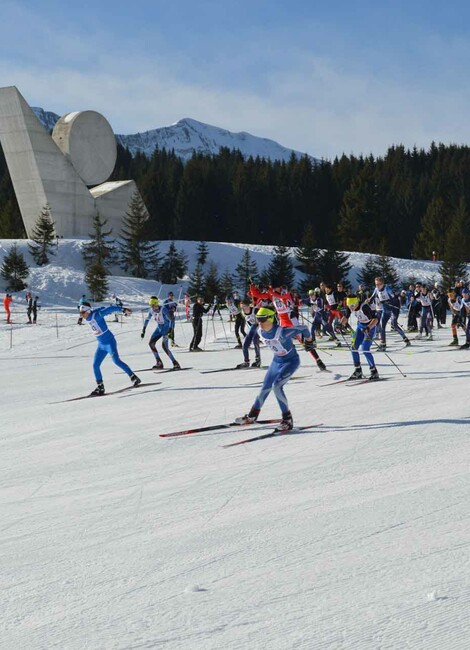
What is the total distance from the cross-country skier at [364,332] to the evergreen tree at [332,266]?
43.8 meters

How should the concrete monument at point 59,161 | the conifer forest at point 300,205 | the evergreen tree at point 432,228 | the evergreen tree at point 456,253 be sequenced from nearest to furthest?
the concrete monument at point 59,161 → the evergreen tree at point 456,253 → the conifer forest at point 300,205 → the evergreen tree at point 432,228

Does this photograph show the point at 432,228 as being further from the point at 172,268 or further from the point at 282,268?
the point at 172,268

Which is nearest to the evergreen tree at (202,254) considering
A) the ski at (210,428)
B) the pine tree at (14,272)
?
the pine tree at (14,272)

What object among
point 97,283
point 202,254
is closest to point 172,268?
point 202,254

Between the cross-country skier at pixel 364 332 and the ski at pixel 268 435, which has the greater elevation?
the cross-country skier at pixel 364 332

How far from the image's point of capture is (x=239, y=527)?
5031mm

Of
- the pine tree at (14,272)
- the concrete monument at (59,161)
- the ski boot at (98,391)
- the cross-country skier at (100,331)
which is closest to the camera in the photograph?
the cross-country skier at (100,331)

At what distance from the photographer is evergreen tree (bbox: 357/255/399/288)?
52875mm

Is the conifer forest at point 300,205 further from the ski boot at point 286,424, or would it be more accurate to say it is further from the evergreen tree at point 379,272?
the ski boot at point 286,424

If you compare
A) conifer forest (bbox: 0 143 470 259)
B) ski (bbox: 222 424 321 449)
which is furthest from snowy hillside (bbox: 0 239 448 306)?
ski (bbox: 222 424 321 449)

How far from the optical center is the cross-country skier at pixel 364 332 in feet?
39.5

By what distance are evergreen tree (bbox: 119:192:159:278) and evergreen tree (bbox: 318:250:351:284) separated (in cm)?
1397

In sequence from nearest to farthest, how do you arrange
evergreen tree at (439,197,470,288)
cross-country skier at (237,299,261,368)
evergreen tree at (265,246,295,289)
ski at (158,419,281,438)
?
ski at (158,419,281,438) < cross-country skier at (237,299,261,368) < evergreen tree at (439,197,470,288) < evergreen tree at (265,246,295,289)

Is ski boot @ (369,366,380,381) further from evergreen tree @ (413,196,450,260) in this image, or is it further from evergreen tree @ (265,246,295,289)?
evergreen tree @ (413,196,450,260)
